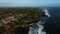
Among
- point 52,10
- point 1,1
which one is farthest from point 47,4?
point 1,1

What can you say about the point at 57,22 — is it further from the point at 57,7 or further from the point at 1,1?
the point at 1,1

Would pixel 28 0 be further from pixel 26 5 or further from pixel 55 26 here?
pixel 55 26

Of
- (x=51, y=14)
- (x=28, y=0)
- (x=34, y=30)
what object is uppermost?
(x=28, y=0)

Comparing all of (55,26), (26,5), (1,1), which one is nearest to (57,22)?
(55,26)

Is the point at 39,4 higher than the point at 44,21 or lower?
higher

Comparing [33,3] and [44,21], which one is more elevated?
[33,3]
